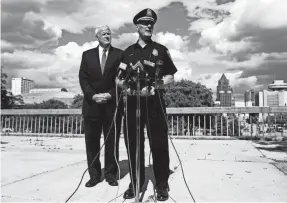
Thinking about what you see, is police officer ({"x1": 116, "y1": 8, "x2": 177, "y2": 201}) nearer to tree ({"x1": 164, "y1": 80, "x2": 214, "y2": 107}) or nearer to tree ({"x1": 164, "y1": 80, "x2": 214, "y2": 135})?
tree ({"x1": 164, "y1": 80, "x2": 214, "y2": 135})

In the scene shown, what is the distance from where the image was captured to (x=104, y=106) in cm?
280

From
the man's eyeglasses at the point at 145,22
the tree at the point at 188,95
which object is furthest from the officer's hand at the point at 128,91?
the tree at the point at 188,95

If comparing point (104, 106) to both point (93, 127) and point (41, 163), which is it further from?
point (41, 163)

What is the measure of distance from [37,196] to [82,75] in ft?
4.25

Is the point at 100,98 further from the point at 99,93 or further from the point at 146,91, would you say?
the point at 146,91

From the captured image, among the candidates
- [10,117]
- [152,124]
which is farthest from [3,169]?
[10,117]

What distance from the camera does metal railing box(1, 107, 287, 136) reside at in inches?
274

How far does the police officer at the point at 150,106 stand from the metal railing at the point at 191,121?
4857mm

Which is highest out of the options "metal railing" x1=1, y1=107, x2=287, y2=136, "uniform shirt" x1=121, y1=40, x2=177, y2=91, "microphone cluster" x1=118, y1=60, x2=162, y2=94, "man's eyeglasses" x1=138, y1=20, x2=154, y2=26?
"man's eyeglasses" x1=138, y1=20, x2=154, y2=26

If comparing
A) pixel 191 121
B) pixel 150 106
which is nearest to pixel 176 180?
pixel 150 106

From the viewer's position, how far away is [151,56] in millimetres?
2258

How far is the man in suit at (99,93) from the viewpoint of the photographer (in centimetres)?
277

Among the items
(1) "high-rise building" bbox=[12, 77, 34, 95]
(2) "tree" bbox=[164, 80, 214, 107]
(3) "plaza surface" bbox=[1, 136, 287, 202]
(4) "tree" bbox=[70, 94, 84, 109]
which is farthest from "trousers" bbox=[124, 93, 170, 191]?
(1) "high-rise building" bbox=[12, 77, 34, 95]

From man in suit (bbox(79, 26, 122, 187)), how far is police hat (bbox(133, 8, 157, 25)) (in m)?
0.58
